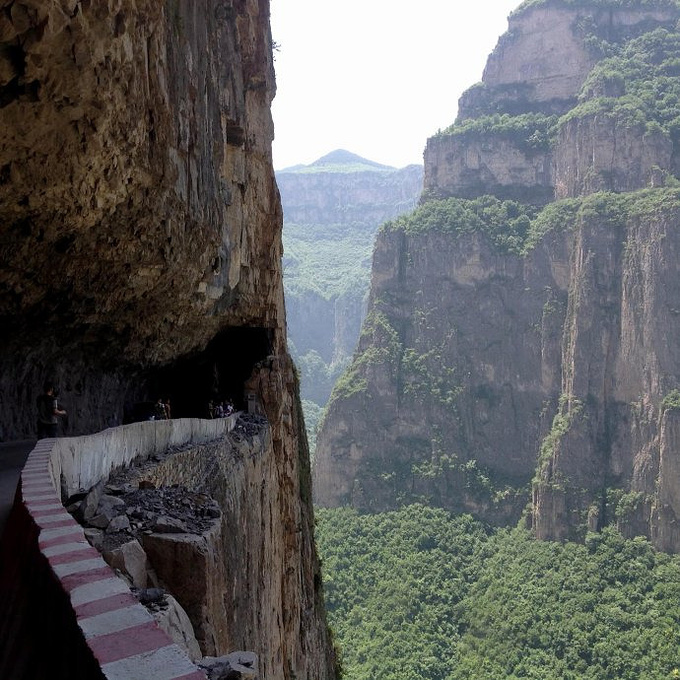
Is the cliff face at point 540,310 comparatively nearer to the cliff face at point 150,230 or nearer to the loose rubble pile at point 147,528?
the cliff face at point 150,230

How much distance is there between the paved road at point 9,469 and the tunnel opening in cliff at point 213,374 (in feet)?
39.0

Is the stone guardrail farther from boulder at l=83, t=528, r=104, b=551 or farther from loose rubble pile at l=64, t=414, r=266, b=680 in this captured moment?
loose rubble pile at l=64, t=414, r=266, b=680

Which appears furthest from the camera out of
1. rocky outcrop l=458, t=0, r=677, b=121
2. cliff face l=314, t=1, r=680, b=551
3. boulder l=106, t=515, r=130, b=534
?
rocky outcrop l=458, t=0, r=677, b=121

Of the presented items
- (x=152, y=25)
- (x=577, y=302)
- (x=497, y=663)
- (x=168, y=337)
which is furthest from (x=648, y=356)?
(x=152, y=25)

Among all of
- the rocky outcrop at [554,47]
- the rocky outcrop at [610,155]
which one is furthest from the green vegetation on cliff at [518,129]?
the rocky outcrop at [610,155]

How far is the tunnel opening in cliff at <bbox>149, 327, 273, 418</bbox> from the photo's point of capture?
24328mm

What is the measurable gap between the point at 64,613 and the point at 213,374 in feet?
76.5

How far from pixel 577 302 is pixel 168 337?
8881 cm

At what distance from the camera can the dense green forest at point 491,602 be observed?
211ft

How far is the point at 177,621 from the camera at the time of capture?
473 cm

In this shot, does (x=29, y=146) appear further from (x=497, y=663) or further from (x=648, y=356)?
(x=648, y=356)

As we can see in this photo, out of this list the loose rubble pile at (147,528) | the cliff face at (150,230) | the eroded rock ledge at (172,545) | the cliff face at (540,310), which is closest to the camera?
the loose rubble pile at (147,528)

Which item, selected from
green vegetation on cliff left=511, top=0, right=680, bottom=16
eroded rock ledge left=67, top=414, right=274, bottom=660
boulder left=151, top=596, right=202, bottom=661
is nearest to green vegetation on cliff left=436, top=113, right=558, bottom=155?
green vegetation on cliff left=511, top=0, right=680, bottom=16

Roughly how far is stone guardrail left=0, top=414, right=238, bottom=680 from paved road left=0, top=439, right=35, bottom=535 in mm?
1232
